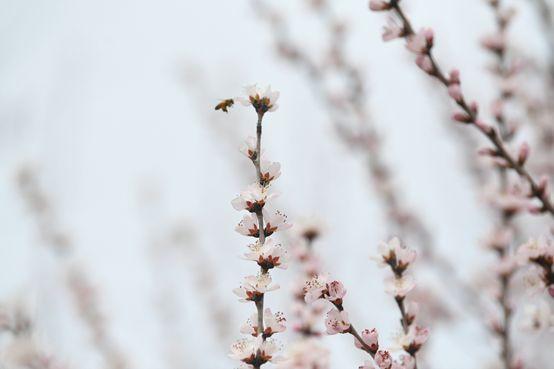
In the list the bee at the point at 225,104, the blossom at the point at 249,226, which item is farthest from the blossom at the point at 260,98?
the blossom at the point at 249,226

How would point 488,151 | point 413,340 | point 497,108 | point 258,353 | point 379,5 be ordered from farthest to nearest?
point 497,108 < point 488,151 < point 379,5 < point 413,340 < point 258,353

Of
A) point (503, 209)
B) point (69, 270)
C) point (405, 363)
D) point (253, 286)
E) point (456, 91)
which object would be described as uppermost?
point (456, 91)

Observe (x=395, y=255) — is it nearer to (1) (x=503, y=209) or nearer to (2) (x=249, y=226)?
(2) (x=249, y=226)

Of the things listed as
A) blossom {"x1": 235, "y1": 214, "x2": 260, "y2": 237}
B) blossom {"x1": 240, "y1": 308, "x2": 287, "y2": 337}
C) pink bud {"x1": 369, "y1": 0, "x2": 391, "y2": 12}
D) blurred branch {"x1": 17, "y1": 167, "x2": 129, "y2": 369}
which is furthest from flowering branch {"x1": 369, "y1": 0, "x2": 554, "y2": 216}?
blurred branch {"x1": 17, "y1": 167, "x2": 129, "y2": 369}

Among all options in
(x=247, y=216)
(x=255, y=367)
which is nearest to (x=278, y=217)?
(x=247, y=216)

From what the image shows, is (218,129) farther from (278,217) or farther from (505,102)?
(278,217)

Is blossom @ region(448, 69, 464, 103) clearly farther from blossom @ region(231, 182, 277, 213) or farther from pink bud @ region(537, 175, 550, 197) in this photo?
blossom @ region(231, 182, 277, 213)

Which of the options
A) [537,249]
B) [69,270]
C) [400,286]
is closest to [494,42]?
[537,249]
